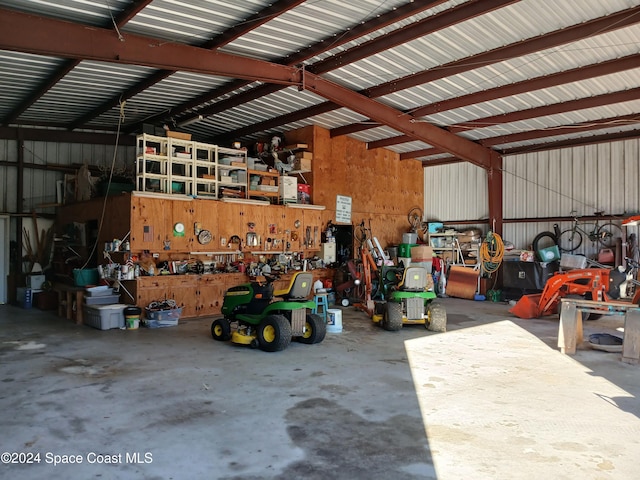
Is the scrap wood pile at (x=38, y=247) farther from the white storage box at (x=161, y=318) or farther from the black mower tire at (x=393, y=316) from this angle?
the black mower tire at (x=393, y=316)

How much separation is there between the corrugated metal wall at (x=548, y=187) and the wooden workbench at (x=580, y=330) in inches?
209

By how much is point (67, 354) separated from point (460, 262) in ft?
32.0

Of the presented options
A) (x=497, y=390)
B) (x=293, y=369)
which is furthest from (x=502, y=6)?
(x=293, y=369)

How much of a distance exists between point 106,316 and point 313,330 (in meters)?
3.48

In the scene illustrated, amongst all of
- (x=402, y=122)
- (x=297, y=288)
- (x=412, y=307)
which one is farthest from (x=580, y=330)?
(x=402, y=122)

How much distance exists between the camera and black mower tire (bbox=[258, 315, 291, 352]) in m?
5.90

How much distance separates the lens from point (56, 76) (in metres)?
7.91

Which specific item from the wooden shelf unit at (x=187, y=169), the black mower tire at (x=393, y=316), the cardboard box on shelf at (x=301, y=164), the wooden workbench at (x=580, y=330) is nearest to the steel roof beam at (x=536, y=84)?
the cardboard box on shelf at (x=301, y=164)

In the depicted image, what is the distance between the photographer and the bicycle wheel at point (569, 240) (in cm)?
1126

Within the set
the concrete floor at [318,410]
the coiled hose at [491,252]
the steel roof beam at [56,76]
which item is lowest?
the concrete floor at [318,410]

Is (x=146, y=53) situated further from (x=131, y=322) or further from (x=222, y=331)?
(x=131, y=322)

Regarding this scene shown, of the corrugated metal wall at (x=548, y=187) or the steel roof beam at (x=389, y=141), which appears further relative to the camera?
the steel roof beam at (x=389, y=141)

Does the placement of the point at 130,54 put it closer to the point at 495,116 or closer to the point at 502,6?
the point at 502,6

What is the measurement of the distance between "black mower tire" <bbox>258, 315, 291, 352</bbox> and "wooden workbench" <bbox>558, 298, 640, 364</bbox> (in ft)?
11.7
